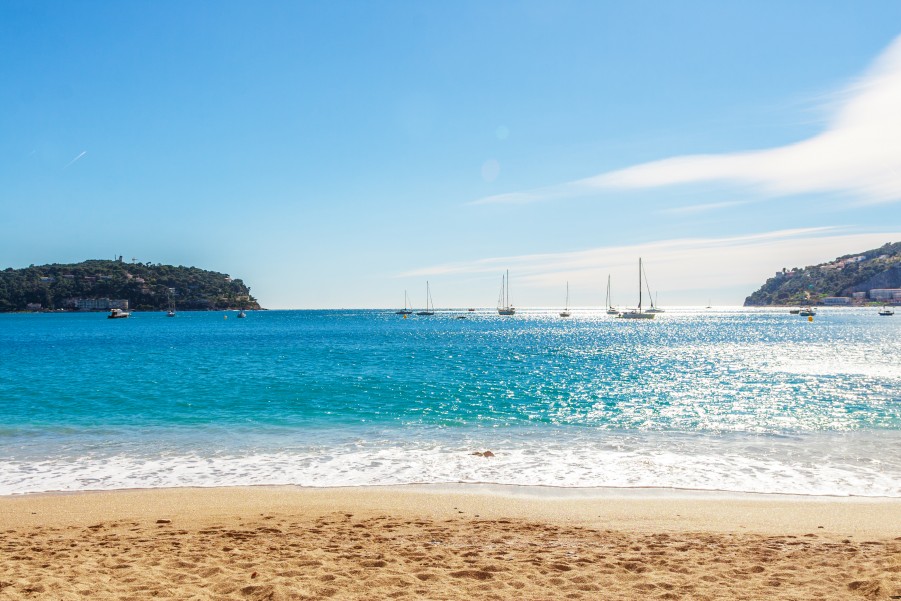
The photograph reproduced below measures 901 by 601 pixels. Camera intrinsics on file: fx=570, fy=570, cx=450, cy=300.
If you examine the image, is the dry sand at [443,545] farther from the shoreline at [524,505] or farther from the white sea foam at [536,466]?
the white sea foam at [536,466]

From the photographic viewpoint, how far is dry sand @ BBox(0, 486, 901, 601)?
7.38 meters

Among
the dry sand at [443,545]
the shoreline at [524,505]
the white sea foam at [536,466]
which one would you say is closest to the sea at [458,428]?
the white sea foam at [536,466]

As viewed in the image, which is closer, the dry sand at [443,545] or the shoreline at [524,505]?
the dry sand at [443,545]

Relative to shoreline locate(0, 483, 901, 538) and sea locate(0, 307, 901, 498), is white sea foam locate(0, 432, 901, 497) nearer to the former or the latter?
sea locate(0, 307, 901, 498)

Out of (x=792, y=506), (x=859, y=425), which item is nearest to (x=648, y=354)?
(x=859, y=425)

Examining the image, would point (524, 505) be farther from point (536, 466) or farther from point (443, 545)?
point (536, 466)

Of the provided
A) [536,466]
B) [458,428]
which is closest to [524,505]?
[536,466]

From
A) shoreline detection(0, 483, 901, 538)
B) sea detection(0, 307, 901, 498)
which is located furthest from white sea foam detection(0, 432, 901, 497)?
shoreline detection(0, 483, 901, 538)

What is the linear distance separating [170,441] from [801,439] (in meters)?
20.8

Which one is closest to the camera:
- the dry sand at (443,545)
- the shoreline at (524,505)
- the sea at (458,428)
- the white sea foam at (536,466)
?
the dry sand at (443,545)

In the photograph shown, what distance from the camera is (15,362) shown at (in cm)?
5106

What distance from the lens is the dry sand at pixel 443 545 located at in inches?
290

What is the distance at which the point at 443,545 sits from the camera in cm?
927

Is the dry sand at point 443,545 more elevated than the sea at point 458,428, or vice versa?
the dry sand at point 443,545
